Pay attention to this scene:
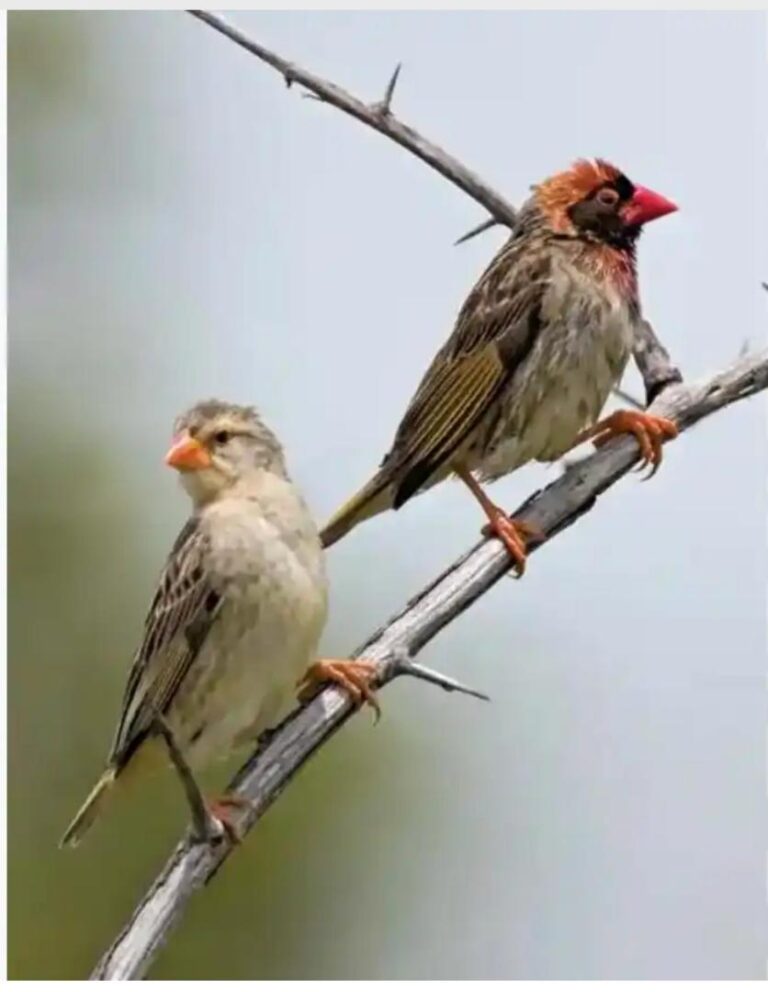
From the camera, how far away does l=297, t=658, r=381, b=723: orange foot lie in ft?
11.3

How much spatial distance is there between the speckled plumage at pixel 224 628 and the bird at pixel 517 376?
0.23 m

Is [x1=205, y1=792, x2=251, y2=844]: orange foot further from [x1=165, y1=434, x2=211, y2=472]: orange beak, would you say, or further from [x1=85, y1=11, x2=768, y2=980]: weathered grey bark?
[x1=165, y1=434, x2=211, y2=472]: orange beak

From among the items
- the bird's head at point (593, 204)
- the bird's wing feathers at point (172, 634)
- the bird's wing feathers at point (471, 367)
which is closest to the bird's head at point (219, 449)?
the bird's wing feathers at point (172, 634)

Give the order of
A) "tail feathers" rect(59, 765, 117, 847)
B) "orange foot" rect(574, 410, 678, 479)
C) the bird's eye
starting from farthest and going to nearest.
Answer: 1. the bird's eye
2. "orange foot" rect(574, 410, 678, 479)
3. "tail feathers" rect(59, 765, 117, 847)

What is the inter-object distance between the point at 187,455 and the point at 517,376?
0.66m

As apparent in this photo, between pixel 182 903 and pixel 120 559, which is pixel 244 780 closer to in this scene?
pixel 182 903

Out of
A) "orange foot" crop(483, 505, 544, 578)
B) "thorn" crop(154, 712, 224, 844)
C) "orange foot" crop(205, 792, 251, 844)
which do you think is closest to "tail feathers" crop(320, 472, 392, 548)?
"orange foot" crop(483, 505, 544, 578)

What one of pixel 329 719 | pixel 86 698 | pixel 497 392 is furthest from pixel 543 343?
pixel 86 698

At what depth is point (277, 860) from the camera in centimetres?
475

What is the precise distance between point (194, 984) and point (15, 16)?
214 cm

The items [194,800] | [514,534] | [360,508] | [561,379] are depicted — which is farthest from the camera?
[561,379]

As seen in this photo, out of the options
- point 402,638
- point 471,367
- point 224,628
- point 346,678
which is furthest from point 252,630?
point 471,367

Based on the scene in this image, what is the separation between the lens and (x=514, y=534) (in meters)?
3.67

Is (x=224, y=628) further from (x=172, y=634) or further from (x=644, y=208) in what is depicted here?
(x=644, y=208)
